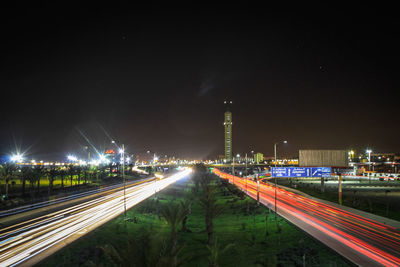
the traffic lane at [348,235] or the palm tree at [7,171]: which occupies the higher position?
the palm tree at [7,171]

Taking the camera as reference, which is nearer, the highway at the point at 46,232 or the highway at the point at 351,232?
the highway at the point at 351,232

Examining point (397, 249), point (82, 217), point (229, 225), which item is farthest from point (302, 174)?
point (82, 217)

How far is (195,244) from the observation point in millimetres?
26078

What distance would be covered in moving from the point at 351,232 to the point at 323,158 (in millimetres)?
25907

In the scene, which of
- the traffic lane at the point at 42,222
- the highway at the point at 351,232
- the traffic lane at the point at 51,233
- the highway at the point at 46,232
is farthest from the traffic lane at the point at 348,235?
the traffic lane at the point at 42,222

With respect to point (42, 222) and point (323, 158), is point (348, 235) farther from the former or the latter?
point (42, 222)

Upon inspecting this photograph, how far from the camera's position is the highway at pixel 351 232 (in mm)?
17188

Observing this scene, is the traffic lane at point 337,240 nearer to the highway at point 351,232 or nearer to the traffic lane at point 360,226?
the highway at point 351,232

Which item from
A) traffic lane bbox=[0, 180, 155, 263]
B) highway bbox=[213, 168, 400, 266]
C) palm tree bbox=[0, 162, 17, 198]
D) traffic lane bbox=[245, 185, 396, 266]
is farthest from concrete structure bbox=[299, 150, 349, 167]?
palm tree bbox=[0, 162, 17, 198]

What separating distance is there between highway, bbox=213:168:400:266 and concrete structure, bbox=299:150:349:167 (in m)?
12.2

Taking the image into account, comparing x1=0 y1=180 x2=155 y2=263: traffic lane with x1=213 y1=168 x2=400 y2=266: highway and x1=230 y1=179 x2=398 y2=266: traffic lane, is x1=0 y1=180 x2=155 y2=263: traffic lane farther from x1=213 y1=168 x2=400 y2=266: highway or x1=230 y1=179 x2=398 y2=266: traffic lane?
x1=230 y1=179 x2=398 y2=266: traffic lane

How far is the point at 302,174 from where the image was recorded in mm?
43562

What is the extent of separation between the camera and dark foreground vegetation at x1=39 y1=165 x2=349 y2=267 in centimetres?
1197

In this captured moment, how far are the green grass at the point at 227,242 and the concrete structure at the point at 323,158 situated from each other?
15165 millimetres
